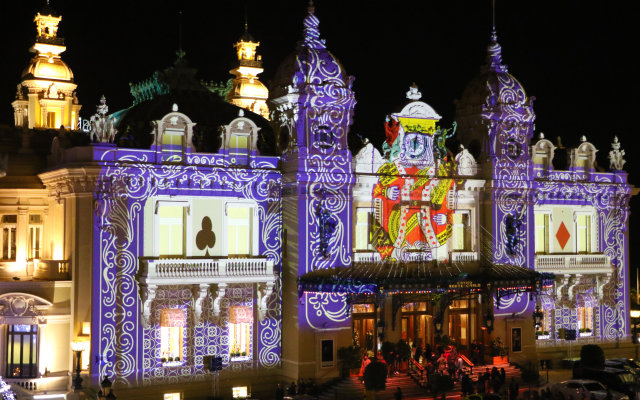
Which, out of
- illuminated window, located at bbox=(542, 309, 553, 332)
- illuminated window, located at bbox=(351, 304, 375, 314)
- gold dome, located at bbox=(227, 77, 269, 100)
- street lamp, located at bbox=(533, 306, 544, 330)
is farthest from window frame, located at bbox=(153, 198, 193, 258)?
illuminated window, located at bbox=(542, 309, 553, 332)

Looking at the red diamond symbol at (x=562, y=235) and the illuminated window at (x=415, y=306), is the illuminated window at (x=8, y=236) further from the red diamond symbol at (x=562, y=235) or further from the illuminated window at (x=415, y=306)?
the red diamond symbol at (x=562, y=235)

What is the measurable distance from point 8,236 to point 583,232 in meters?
30.0

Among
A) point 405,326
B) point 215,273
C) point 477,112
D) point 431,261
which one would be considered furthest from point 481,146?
point 215,273

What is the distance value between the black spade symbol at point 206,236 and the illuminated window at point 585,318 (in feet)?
71.4

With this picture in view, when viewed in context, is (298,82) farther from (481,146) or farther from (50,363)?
(50,363)

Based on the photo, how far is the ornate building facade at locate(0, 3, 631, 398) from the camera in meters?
40.4

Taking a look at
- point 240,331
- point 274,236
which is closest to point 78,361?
point 240,331

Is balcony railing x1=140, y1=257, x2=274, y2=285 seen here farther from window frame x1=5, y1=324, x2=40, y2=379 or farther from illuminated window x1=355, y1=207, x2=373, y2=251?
window frame x1=5, y1=324, x2=40, y2=379

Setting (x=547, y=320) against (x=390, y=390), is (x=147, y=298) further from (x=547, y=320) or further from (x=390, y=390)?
(x=547, y=320)

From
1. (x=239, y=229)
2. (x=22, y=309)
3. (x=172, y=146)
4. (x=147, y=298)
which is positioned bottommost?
(x=22, y=309)

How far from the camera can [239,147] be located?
4369 centimetres

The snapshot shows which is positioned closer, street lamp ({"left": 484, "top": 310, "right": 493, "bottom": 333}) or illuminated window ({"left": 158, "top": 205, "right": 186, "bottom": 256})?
illuminated window ({"left": 158, "top": 205, "right": 186, "bottom": 256})

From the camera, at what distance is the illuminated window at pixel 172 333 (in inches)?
1623

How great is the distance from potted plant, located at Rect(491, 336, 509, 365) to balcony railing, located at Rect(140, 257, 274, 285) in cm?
1196
